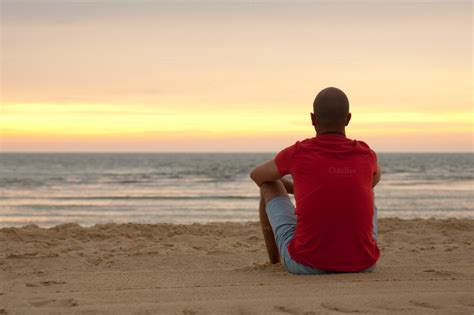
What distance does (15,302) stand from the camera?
3850 mm

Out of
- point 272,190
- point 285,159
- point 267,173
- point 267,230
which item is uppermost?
point 285,159

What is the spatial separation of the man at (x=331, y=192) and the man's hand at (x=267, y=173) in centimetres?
1

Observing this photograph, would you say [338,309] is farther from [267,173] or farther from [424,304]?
[267,173]

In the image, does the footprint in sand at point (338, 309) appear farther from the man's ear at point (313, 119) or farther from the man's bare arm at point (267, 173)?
the man's ear at point (313, 119)

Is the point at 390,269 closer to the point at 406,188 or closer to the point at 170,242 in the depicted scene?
the point at 170,242

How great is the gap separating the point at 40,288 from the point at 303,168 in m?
2.06

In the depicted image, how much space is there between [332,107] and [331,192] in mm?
563

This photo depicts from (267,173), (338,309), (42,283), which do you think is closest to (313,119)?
(267,173)

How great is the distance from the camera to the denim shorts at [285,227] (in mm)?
4195

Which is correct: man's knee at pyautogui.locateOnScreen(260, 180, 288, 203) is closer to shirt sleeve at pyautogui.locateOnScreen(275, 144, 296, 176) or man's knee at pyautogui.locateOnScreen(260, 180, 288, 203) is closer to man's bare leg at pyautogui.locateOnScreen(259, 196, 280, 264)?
man's bare leg at pyautogui.locateOnScreen(259, 196, 280, 264)

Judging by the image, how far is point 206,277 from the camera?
4492 mm

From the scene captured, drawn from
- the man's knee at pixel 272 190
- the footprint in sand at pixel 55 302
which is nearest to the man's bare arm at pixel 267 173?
the man's knee at pixel 272 190

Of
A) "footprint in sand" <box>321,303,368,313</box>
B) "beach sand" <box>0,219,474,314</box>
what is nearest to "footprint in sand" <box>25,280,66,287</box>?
"beach sand" <box>0,219,474,314</box>

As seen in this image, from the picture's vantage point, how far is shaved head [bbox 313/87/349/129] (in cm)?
396
